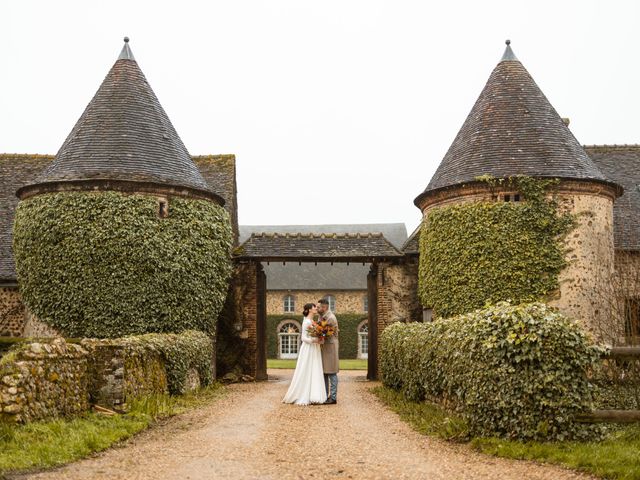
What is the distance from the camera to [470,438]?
8.61 metres

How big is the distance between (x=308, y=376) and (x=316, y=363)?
0.28 metres

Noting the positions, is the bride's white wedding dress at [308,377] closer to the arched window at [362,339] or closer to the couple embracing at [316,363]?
the couple embracing at [316,363]

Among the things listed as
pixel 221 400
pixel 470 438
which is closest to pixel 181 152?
pixel 221 400

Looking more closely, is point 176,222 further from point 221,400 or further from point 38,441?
point 38,441

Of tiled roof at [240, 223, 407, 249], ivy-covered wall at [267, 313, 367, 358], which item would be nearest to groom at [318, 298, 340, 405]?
ivy-covered wall at [267, 313, 367, 358]

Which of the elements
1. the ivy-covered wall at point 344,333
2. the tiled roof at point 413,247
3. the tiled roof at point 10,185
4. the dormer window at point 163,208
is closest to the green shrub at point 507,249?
the tiled roof at point 413,247

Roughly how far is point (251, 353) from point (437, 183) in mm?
6744

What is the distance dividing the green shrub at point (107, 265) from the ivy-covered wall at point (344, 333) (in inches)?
1002

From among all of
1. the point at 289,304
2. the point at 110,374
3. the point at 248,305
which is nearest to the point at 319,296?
the point at 289,304

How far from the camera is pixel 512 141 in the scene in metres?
17.7

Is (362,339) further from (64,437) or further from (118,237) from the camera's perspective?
(64,437)

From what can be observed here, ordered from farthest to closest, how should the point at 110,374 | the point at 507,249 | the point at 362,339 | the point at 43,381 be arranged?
the point at 362,339
the point at 507,249
the point at 110,374
the point at 43,381

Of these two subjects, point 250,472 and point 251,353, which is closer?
point 250,472

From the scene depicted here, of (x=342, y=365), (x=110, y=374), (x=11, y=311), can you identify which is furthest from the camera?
(x=342, y=365)
